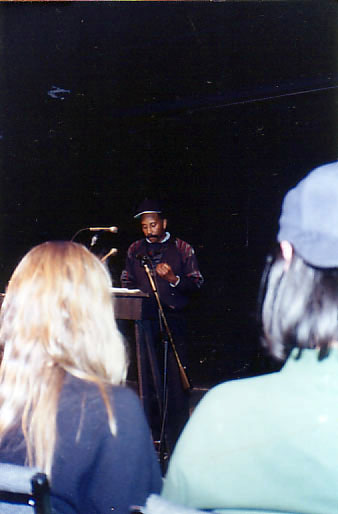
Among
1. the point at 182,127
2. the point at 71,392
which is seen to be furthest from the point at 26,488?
the point at 182,127

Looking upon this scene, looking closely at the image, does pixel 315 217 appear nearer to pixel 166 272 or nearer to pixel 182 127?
pixel 166 272

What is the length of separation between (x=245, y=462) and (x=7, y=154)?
5.42 meters

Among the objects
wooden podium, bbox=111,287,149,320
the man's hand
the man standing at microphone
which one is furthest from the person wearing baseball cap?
the man's hand

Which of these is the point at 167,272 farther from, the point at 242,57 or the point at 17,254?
the point at 17,254

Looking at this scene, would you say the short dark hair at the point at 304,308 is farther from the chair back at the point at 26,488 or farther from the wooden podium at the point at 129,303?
the wooden podium at the point at 129,303

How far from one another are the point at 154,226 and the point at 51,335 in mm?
2999

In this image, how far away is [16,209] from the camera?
5871 mm

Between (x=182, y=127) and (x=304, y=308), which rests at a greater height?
(x=182, y=127)

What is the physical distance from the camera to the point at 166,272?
12.5 ft

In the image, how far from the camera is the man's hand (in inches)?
149

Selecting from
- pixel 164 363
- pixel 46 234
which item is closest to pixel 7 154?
pixel 46 234

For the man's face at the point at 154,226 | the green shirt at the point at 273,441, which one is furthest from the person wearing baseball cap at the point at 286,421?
the man's face at the point at 154,226

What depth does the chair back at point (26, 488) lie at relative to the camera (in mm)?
926

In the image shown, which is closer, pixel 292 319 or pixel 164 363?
pixel 292 319
